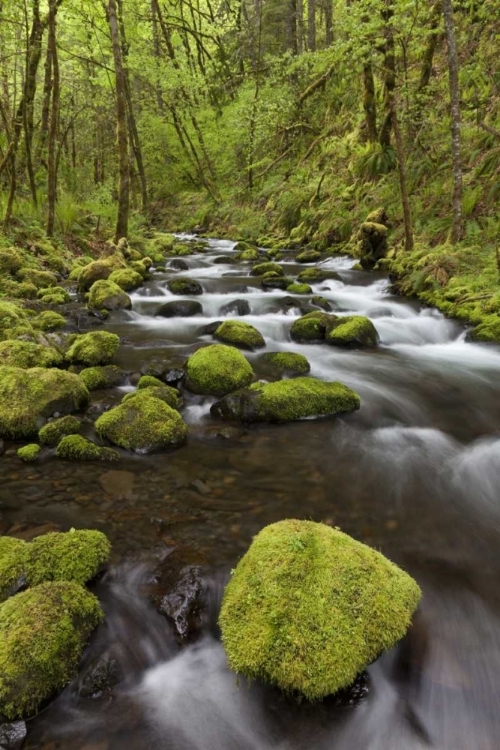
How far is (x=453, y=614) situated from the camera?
3.04m

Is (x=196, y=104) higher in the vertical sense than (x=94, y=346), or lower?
higher

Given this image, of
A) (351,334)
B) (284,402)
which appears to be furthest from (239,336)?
(284,402)

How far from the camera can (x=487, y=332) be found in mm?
8352

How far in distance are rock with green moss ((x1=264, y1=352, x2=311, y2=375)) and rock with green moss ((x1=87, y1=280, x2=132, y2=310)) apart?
4.52 m

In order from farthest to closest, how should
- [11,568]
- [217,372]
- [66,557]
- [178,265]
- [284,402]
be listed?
[178,265], [217,372], [284,402], [66,557], [11,568]

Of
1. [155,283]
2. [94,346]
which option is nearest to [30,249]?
[155,283]

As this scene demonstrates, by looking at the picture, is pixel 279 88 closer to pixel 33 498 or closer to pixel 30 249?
pixel 30 249

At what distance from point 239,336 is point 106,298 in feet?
12.2

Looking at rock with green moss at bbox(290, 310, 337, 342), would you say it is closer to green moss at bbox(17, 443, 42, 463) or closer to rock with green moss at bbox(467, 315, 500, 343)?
rock with green moss at bbox(467, 315, 500, 343)

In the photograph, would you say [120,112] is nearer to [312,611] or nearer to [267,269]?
[267,269]

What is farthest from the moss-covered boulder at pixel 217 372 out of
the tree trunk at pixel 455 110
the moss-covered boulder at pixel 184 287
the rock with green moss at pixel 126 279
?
the tree trunk at pixel 455 110

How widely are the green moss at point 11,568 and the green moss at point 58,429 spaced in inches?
72.0

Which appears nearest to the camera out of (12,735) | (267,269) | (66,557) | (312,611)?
(12,735)

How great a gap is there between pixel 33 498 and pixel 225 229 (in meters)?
23.3
